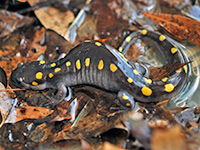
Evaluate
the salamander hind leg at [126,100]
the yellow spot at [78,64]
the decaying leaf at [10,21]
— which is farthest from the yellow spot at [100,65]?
the decaying leaf at [10,21]

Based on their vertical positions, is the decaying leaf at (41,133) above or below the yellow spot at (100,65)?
below

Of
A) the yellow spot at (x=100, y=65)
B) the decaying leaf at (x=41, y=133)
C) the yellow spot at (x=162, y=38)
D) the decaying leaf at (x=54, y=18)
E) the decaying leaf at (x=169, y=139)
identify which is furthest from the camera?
the decaying leaf at (x=54, y=18)

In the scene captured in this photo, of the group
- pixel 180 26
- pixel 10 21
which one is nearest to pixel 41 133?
pixel 10 21

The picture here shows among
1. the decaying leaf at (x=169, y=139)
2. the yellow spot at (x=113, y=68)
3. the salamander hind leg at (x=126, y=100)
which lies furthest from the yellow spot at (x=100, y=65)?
the decaying leaf at (x=169, y=139)

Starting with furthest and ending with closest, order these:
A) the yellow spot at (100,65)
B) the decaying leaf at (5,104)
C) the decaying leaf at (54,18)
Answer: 1. the decaying leaf at (54,18)
2. the yellow spot at (100,65)
3. the decaying leaf at (5,104)

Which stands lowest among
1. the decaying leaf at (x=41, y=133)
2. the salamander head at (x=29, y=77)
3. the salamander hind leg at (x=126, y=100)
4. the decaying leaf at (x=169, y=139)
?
the decaying leaf at (x=41, y=133)

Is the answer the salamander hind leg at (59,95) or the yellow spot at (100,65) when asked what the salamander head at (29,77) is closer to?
the salamander hind leg at (59,95)

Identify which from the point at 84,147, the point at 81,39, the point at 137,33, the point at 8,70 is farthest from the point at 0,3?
the point at 84,147

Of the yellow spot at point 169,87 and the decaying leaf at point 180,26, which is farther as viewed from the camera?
the decaying leaf at point 180,26
